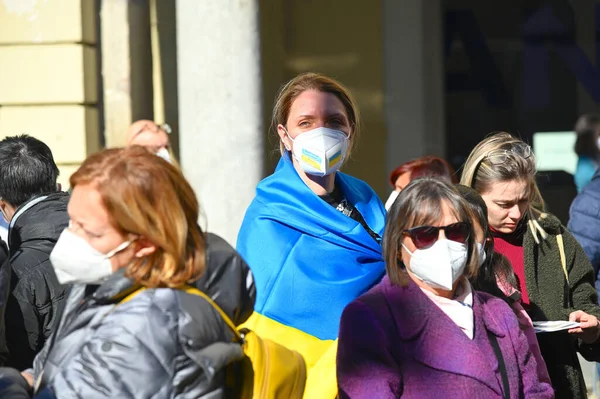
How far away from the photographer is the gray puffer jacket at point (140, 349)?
2.27m

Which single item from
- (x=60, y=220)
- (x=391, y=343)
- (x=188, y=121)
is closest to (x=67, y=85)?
(x=188, y=121)

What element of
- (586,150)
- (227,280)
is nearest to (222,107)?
(586,150)

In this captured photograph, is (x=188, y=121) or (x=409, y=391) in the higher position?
(x=188, y=121)

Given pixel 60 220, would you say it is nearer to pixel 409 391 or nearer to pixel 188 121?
pixel 409 391

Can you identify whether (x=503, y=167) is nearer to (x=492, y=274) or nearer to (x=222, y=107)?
(x=492, y=274)

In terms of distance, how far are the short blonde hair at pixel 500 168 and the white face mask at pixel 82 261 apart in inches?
67.6

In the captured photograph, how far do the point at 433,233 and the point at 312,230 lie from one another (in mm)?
697

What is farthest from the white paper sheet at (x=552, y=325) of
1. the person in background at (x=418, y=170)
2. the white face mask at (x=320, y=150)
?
the person in background at (x=418, y=170)

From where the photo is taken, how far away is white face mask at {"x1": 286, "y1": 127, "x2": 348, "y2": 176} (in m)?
3.68

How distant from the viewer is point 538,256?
148 inches

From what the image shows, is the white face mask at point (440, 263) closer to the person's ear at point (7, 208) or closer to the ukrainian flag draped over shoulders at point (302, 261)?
the ukrainian flag draped over shoulders at point (302, 261)

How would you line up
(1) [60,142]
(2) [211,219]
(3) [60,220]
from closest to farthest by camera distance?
(3) [60,220]
(2) [211,219]
(1) [60,142]

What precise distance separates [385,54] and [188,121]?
104 inches

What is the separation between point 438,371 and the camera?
2834 millimetres
